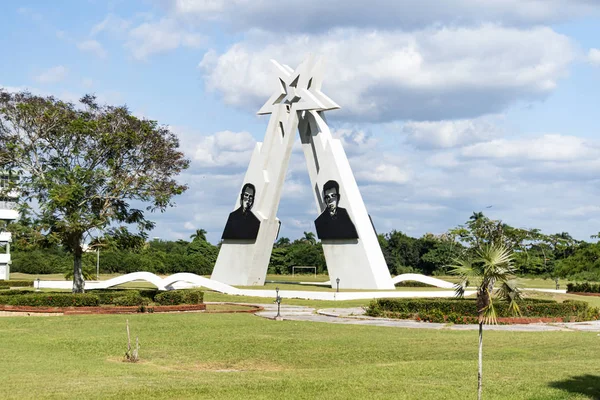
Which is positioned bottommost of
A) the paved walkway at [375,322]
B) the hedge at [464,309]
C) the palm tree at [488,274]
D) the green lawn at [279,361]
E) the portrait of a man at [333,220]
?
the green lawn at [279,361]

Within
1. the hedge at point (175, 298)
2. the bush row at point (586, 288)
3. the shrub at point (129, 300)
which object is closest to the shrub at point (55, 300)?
the shrub at point (129, 300)

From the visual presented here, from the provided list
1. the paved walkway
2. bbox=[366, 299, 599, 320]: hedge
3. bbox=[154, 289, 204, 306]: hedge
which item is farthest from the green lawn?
bbox=[154, 289, 204, 306]: hedge

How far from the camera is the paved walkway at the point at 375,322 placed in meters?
25.8

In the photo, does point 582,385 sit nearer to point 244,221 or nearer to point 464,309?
point 464,309

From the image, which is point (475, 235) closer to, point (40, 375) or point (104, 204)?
point (104, 204)

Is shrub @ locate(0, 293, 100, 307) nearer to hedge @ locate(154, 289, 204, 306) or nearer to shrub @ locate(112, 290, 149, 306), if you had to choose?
shrub @ locate(112, 290, 149, 306)

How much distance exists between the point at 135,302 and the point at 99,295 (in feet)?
5.31

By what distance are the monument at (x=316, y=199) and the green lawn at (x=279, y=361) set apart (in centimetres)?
2107

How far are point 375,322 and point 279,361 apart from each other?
9.72m

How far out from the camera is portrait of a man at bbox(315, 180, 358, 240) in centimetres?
4853

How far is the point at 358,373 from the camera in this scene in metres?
16.0

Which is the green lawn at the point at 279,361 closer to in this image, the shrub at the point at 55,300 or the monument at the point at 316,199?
the shrub at the point at 55,300

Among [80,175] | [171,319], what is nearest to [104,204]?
[80,175]

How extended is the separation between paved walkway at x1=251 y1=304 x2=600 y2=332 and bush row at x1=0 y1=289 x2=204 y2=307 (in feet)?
11.6
